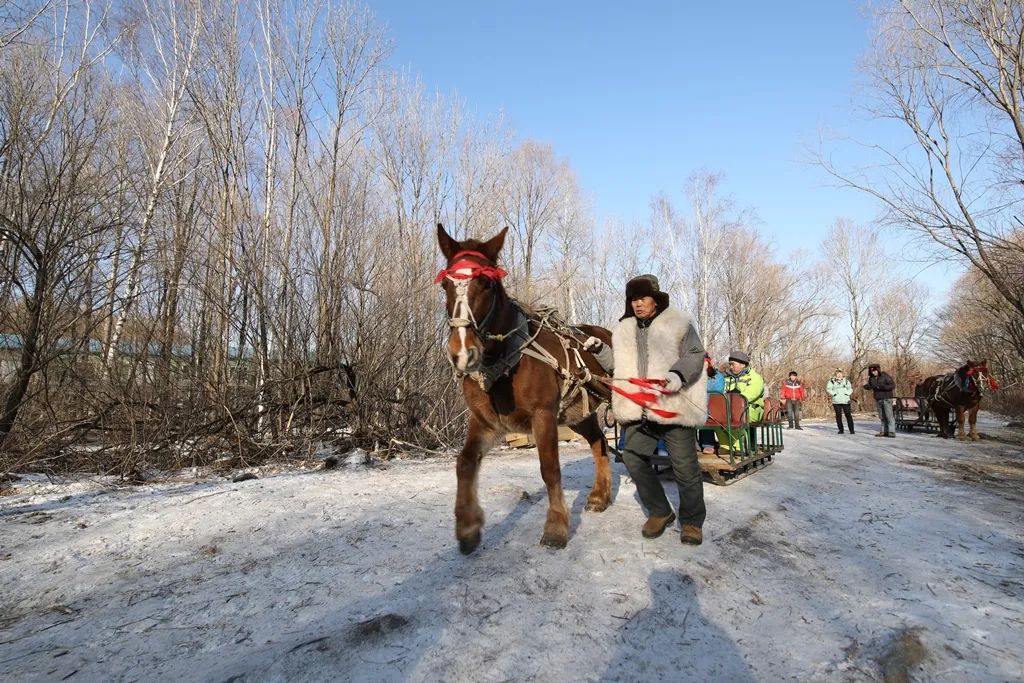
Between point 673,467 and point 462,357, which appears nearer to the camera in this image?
point 462,357

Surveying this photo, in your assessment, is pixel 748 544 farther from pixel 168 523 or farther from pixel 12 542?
pixel 12 542

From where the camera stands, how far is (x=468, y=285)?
3.46 meters

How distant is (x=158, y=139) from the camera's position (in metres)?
14.8

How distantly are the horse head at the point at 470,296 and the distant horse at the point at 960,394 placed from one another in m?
14.4

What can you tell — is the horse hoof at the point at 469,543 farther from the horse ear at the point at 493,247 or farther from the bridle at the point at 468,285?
the horse ear at the point at 493,247

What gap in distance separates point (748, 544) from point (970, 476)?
5700 mm

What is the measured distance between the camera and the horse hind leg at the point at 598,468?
4.82 m

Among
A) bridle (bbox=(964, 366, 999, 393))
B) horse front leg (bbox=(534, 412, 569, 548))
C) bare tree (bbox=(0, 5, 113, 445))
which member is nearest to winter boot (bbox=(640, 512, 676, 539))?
horse front leg (bbox=(534, 412, 569, 548))

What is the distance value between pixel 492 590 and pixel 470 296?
5.96 ft

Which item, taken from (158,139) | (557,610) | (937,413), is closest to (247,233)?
(557,610)

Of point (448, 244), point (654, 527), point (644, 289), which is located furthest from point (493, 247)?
point (654, 527)

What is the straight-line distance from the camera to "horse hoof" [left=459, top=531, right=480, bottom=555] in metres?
3.61

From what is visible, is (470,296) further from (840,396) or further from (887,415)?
(840,396)

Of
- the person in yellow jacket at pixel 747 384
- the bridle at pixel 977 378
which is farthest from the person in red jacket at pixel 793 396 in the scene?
the person in yellow jacket at pixel 747 384
